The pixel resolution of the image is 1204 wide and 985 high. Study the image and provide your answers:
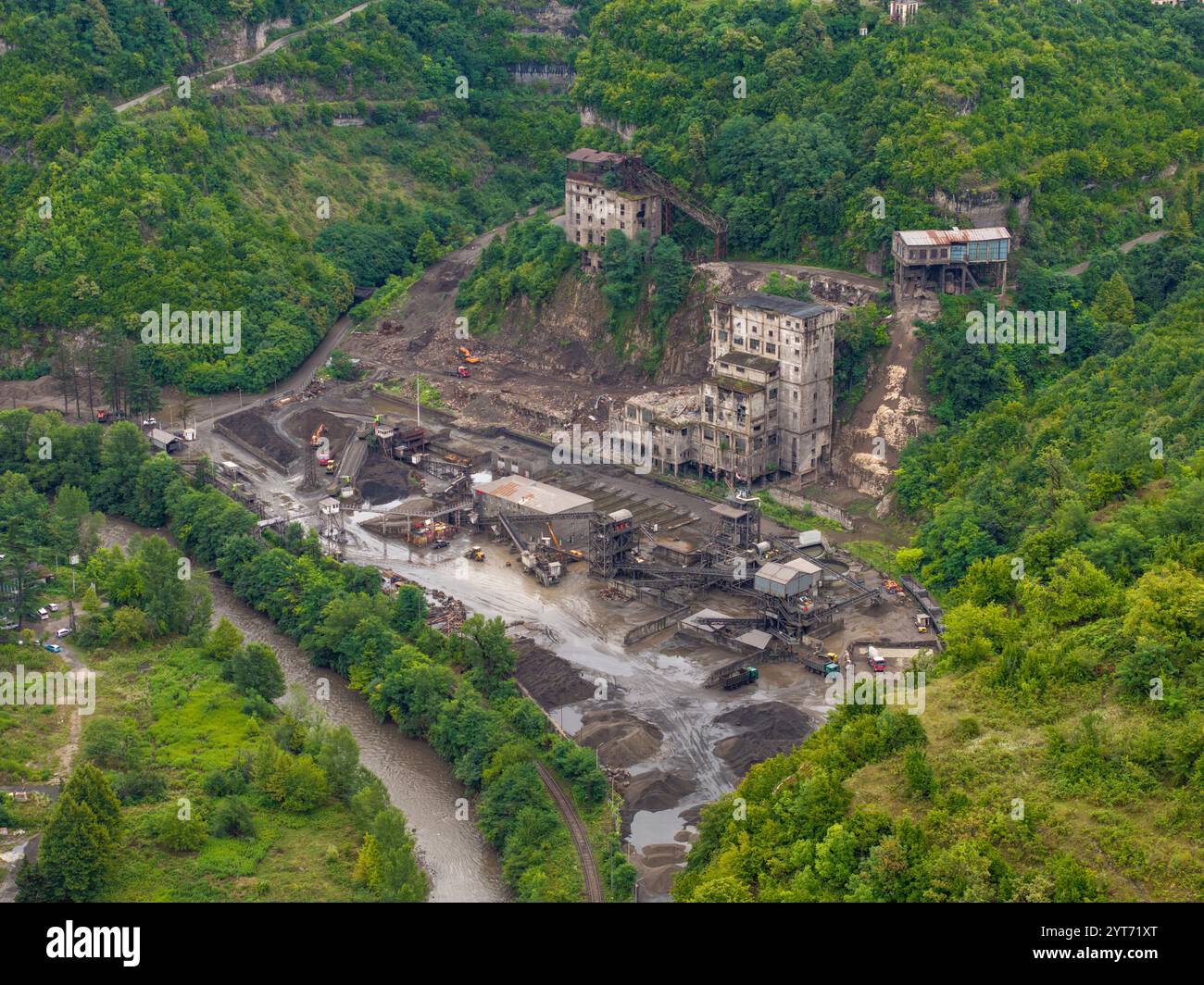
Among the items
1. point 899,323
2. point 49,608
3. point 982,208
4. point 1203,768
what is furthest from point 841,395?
point 1203,768

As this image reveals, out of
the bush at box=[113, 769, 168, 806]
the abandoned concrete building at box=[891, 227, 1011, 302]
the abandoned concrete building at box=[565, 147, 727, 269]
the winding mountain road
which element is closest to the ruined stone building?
the abandoned concrete building at box=[891, 227, 1011, 302]

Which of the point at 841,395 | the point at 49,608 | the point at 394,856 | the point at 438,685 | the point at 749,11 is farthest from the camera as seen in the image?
the point at 749,11

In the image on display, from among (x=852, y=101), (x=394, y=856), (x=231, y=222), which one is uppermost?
(x=852, y=101)

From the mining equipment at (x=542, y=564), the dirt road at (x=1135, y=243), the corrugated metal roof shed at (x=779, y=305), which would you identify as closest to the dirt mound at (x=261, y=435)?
the mining equipment at (x=542, y=564)

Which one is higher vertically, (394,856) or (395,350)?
(395,350)

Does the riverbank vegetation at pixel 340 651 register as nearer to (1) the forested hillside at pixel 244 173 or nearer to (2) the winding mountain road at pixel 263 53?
(1) the forested hillside at pixel 244 173

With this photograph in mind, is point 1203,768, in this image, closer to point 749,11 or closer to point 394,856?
point 394,856

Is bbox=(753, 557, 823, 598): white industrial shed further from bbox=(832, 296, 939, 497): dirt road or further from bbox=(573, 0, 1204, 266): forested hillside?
bbox=(573, 0, 1204, 266): forested hillside

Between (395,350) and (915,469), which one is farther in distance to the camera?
(395,350)
